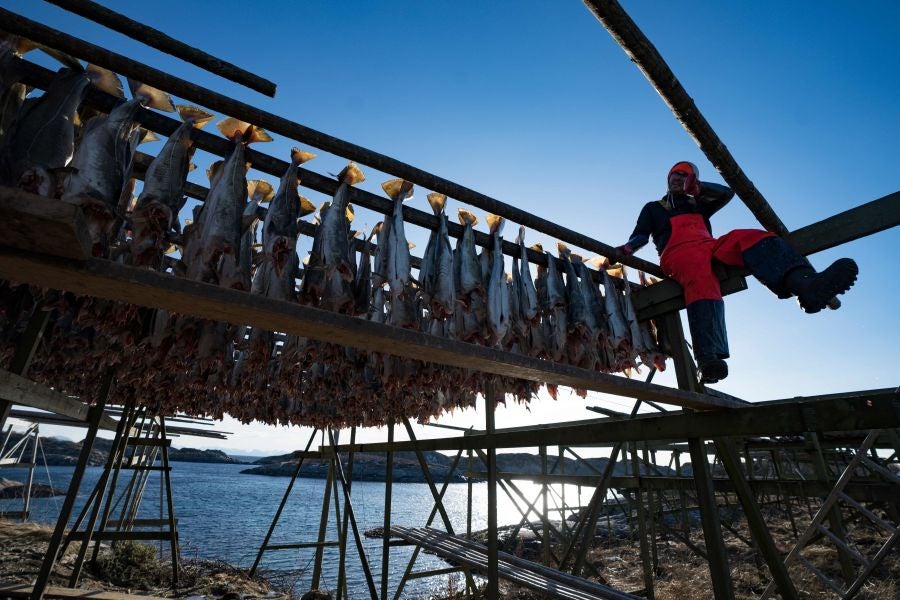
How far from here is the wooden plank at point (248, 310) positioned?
1354 millimetres

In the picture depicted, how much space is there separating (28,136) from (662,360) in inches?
192

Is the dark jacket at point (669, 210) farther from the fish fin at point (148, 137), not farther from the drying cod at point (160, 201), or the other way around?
the fish fin at point (148, 137)

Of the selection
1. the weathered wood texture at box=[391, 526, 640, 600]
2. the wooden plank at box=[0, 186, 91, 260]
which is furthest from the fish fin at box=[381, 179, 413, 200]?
the weathered wood texture at box=[391, 526, 640, 600]

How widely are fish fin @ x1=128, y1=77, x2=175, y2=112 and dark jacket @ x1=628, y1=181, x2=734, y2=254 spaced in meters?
3.72

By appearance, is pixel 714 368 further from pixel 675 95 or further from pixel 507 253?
pixel 675 95

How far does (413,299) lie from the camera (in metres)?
3.42

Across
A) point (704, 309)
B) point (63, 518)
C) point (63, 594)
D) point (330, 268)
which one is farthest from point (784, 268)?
point (63, 594)

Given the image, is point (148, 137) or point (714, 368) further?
point (714, 368)

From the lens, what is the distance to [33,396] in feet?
11.1

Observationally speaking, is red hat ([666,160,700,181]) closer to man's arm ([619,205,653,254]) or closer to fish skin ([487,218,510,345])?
man's arm ([619,205,653,254])

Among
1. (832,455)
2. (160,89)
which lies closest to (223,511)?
(832,455)

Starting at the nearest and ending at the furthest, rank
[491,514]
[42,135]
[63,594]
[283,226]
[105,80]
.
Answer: [42,135]
[105,80]
[283,226]
[491,514]
[63,594]

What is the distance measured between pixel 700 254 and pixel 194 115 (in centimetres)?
390

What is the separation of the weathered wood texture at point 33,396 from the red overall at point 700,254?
16.6ft
